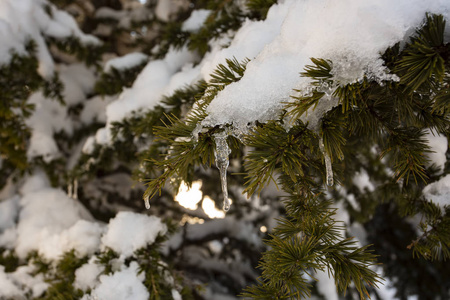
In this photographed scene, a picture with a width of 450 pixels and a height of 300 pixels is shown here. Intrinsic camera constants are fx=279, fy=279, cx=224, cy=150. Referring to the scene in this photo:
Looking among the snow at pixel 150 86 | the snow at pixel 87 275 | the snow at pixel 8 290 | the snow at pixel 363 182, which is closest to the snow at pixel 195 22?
the snow at pixel 150 86

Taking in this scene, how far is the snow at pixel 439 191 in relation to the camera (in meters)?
1.27

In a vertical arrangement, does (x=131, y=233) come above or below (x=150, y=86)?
below

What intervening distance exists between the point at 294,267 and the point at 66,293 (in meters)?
1.20

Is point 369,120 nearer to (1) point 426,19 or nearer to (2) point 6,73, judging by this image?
(1) point 426,19

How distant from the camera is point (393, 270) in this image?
376cm

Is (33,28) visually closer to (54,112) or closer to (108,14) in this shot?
(54,112)

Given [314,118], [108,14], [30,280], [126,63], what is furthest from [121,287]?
[108,14]

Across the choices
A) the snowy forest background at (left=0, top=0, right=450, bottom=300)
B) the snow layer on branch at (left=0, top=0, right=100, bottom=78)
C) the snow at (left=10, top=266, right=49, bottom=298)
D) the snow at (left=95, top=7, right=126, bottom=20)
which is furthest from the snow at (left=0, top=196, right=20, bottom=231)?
the snow at (left=95, top=7, right=126, bottom=20)

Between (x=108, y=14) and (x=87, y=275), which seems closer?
(x=87, y=275)

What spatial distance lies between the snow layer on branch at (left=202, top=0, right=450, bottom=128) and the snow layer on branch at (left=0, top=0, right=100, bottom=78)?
2075 millimetres

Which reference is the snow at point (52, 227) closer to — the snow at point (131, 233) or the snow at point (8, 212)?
the snow at point (8, 212)

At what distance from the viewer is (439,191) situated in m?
1.32

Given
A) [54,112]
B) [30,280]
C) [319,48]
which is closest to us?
[319,48]

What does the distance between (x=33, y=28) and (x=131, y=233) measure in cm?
206
